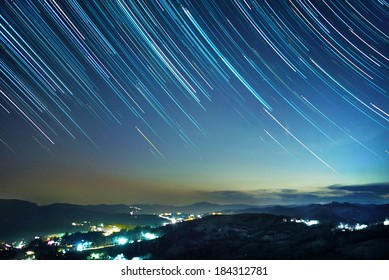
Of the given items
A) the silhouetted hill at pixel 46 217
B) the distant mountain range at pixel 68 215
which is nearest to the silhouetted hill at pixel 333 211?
the distant mountain range at pixel 68 215

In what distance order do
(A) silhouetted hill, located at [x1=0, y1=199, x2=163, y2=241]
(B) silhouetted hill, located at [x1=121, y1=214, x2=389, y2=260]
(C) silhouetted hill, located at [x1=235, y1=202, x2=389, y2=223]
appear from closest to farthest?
(B) silhouetted hill, located at [x1=121, y1=214, x2=389, y2=260], (C) silhouetted hill, located at [x1=235, y1=202, x2=389, y2=223], (A) silhouetted hill, located at [x1=0, y1=199, x2=163, y2=241]

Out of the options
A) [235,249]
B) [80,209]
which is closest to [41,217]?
[80,209]

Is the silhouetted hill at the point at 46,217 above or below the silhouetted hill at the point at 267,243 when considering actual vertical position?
below

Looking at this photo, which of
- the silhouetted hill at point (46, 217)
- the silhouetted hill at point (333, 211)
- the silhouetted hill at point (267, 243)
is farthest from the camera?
the silhouetted hill at point (46, 217)

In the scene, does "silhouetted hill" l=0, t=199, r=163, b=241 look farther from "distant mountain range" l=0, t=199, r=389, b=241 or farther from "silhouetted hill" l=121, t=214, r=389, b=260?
"silhouetted hill" l=121, t=214, r=389, b=260

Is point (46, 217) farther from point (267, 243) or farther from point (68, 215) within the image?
point (267, 243)

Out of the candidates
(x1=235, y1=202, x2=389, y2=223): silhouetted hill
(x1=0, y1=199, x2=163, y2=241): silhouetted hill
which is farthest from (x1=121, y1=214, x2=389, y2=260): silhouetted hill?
(x1=0, y1=199, x2=163, y2=241): silhouetted hill

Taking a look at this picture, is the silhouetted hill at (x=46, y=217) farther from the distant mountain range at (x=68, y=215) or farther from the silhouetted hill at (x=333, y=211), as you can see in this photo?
the silhouetted hill at (x=333, y=211)
